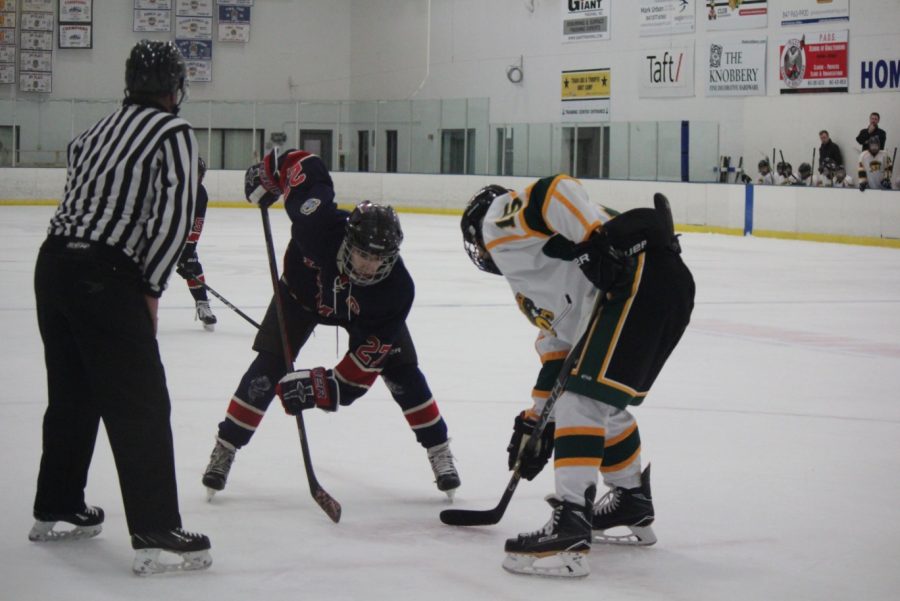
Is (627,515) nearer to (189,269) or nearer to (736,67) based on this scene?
(189,269)

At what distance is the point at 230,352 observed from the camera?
237 inches

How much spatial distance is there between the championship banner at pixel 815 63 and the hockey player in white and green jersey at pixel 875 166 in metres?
1.41

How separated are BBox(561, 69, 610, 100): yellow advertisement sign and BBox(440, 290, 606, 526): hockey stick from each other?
15620 millimetres

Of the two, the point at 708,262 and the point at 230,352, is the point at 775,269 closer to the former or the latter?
the point at 708,262

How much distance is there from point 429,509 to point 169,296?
210 inches

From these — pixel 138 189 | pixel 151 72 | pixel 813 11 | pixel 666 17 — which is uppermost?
pixel 666 17

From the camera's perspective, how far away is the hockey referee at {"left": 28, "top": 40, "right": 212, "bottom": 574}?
262 cm

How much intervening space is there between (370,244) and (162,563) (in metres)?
0.87

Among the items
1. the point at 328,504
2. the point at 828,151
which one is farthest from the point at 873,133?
→ the point at 328,504

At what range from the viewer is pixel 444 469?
11.2 ft

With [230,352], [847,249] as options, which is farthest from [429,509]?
[847,249]

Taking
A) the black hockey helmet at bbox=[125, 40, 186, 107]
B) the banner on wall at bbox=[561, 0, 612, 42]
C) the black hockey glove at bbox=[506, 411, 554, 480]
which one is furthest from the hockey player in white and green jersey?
the black hockey helmet at bbox=[125, 40, 186, 107]

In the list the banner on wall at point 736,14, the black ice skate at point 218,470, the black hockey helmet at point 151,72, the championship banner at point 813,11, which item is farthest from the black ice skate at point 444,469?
the banner on wall at point 736,14

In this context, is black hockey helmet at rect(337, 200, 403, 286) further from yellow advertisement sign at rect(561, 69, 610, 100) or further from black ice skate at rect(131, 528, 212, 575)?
yellow advertisement sign at rect(561, 69, 610, 100)
